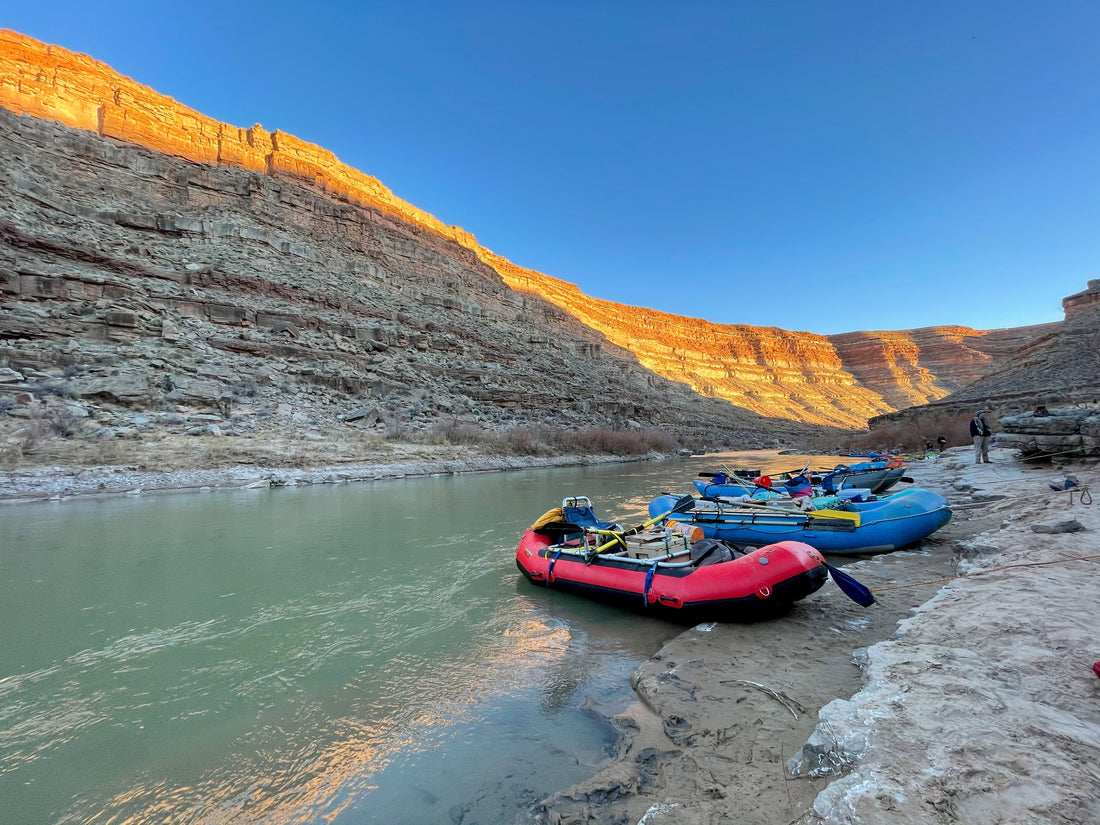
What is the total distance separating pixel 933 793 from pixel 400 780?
243cm

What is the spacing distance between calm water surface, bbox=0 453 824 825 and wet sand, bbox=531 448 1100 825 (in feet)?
1.33

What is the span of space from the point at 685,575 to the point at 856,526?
141 inches

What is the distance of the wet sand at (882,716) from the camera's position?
1.84m

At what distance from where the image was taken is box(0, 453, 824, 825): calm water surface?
8.51 feet

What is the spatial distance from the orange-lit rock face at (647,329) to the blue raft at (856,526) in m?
41.4

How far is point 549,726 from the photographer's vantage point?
311cm

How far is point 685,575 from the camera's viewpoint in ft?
15.3

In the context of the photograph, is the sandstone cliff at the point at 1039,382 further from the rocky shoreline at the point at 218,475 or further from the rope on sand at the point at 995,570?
the rocky shoreline at the point at 218,475

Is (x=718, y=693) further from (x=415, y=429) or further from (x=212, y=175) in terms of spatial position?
(x=212, y=175)

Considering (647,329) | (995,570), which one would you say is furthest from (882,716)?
(647,329)

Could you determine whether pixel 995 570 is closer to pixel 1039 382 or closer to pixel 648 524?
pixel 648 524

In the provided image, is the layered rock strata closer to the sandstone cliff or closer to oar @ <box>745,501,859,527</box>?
the sandstone cliff

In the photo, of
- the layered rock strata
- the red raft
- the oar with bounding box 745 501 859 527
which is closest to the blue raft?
the oar with bounding box 745 501 859 527

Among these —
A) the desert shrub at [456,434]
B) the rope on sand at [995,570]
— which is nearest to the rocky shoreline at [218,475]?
the desert shrub at [456,434]
